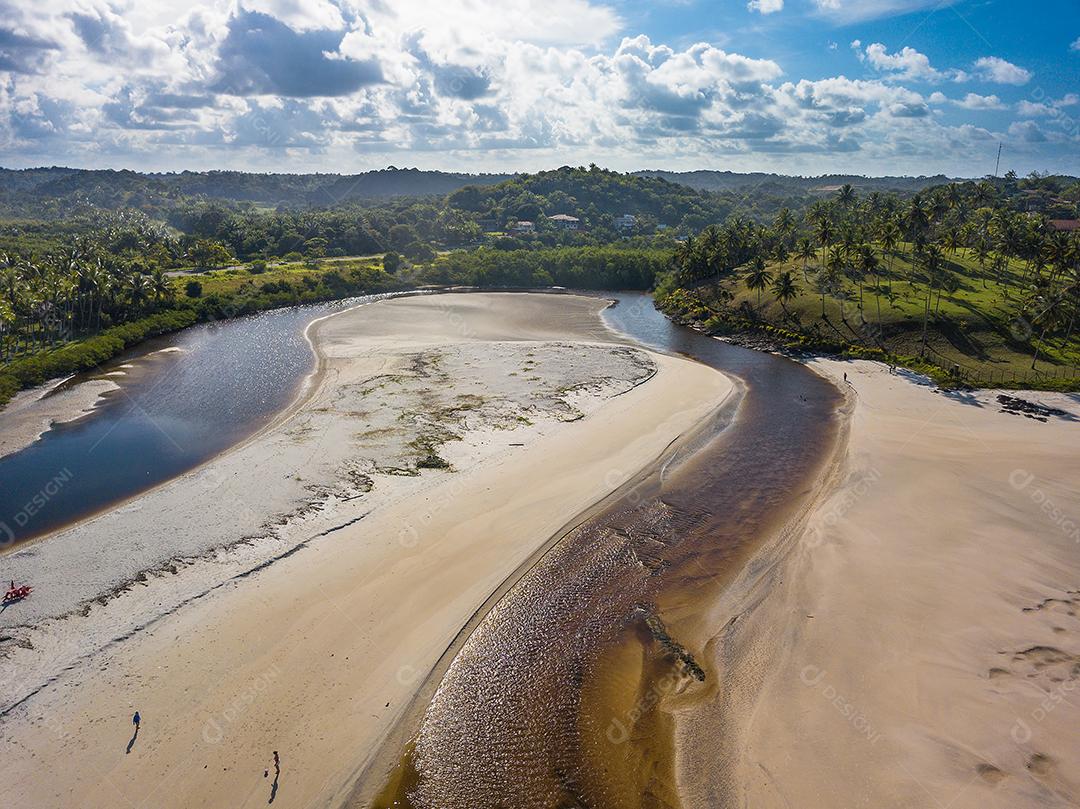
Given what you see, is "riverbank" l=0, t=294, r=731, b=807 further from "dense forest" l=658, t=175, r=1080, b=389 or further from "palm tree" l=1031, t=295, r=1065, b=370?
"palm tree" l=1031, t=295, r=1065, b=370

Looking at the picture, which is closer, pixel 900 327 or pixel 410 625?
pixel 410 625

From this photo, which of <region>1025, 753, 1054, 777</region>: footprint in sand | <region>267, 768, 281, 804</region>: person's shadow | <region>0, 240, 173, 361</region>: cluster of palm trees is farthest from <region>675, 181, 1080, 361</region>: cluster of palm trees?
<region>0, 240, 173, 361</region>: cluster of palm trees

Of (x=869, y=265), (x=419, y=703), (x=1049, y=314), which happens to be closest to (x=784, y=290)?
(x=869, y=265)

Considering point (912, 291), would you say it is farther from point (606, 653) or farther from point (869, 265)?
point (606, 653)

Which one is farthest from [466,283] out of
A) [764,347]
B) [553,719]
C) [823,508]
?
[553,719]

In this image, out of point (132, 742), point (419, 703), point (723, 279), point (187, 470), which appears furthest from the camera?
point (723, 279)

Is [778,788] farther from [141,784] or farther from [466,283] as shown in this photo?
[466,283]
